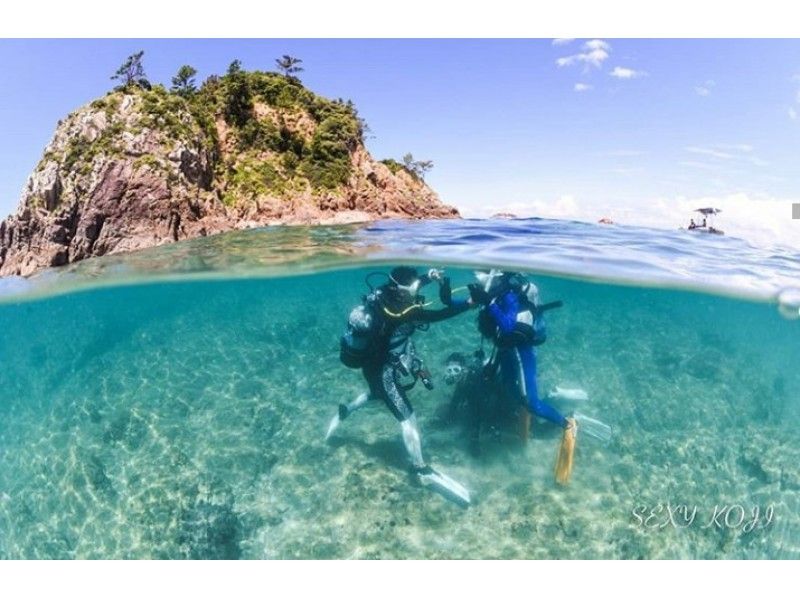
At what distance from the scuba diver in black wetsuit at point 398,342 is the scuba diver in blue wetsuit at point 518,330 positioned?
618 millimetres

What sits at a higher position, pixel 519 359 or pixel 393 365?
pixel 519 359

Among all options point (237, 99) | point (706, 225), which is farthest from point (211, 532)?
point (237, 99)

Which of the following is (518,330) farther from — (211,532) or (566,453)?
(211,532)

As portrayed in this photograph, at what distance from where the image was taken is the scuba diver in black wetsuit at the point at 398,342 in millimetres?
7164

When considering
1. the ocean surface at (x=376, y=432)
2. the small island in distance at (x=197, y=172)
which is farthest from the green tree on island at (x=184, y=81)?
the ocean surface at (x=376, y=432)

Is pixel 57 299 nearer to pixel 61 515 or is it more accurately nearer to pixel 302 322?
pixel 302 322

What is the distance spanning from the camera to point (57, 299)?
17219mm

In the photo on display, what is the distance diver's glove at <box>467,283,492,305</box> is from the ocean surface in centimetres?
283

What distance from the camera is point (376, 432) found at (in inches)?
378

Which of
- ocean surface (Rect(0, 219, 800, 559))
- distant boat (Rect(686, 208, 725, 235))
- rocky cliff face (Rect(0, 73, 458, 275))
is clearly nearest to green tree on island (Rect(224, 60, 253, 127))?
rocky cliff face (Rect(0, 73, 458, 275))

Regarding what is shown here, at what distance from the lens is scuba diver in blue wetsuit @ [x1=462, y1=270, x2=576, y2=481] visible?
24.1ft

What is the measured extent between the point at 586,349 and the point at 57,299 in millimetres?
18862

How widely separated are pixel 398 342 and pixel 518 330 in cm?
189

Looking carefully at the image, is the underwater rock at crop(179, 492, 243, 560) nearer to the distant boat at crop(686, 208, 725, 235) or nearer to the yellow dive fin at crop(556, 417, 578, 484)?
the yellow dive fin at crop(556, 417, 578, 484)
